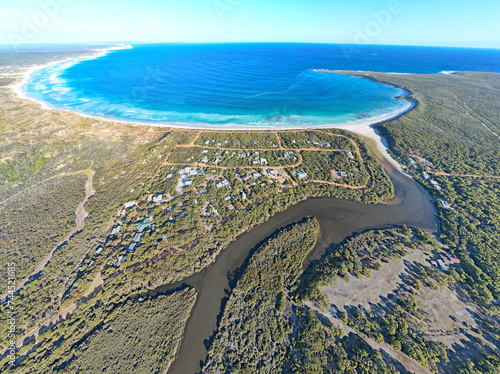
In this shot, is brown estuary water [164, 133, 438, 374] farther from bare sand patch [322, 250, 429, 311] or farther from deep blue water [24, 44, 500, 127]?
deep blue water [24, 44, 500, 127]

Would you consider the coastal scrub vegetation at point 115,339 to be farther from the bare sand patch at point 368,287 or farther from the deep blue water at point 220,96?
the deep blue water at point 220,96

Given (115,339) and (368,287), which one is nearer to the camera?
(115,339)

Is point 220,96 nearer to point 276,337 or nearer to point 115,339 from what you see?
point 115,339

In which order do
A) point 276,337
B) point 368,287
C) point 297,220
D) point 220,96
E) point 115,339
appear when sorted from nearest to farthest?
point 115,339, point 276,337, point 368,287, point 297,220, point 220,96

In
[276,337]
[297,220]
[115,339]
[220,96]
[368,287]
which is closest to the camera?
[115,339]

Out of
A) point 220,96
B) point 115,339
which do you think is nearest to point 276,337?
point 115,339

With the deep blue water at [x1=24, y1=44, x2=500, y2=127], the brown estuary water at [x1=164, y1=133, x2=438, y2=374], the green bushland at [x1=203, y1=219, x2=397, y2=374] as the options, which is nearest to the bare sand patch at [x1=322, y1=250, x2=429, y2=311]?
the green bushland at [x1=203, y1=219, x2=397, y2=374]

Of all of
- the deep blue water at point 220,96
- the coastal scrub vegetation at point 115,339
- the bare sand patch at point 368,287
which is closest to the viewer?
the coastal scrub vegetation at point 115,339

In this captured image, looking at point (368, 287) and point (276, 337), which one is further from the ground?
point (368, 287)

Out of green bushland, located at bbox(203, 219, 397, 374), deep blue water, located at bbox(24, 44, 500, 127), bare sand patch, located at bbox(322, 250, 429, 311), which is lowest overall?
green bushland, located at bbox(203, 219, 397, 374)

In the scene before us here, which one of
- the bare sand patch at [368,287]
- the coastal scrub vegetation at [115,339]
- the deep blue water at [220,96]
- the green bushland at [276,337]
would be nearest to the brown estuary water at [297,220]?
the coastal scrub vegetation at [115,339]
